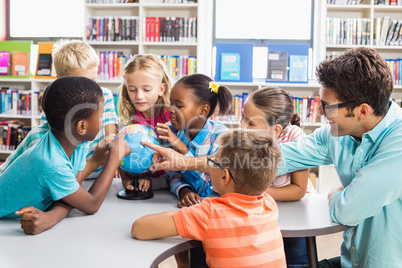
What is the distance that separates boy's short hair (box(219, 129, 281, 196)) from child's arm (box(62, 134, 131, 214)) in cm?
45

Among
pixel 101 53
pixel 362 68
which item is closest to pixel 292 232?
pixel 362 68

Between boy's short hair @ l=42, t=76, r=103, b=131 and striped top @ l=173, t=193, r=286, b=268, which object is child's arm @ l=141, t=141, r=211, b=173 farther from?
striped top @ l=173, t=193, r=286, b=268

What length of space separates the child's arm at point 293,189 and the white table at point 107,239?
40 mm

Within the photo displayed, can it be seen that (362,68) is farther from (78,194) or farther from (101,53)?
(101,53)

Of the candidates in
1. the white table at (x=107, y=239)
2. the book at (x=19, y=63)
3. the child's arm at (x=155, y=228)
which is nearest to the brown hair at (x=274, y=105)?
the white table at (x=107, y=239)

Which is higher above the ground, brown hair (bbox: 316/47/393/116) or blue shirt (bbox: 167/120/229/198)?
brown hair (bbox: 316/47/393/116)

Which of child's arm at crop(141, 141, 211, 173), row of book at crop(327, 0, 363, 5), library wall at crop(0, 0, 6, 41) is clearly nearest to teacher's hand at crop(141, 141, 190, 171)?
child's arm at crop(141, 141, 211, 173)

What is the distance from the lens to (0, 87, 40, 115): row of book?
4.58 m

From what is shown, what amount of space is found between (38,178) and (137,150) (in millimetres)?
380

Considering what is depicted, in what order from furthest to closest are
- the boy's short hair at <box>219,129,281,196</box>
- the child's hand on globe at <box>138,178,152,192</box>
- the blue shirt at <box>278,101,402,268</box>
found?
the child's hand on globe at <box>138,178,152,192</box> < the blue shirt at <box>278,101,402,268</box> < the boy's short hair at <box>219,129,281,196</box>

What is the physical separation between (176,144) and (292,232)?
0.65m

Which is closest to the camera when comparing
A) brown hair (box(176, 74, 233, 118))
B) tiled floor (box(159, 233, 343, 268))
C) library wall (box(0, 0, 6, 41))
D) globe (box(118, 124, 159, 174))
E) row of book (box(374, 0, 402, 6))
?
globe (box(118, 124, 159, 174))

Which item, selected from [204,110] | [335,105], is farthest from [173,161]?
[335,105]

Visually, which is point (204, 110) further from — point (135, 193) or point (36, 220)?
point (36, 220)
